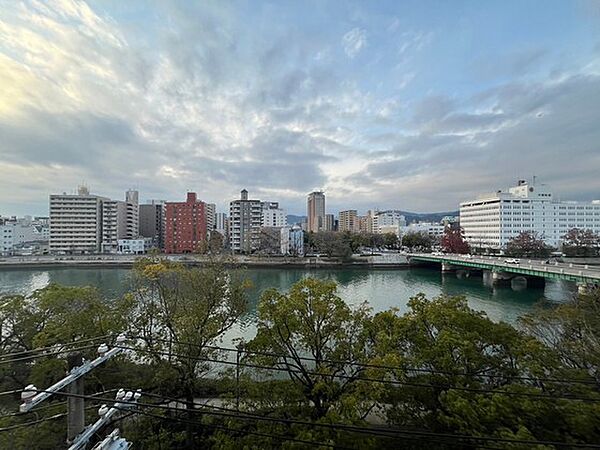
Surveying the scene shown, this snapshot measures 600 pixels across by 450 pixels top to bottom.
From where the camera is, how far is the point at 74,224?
44562 mm

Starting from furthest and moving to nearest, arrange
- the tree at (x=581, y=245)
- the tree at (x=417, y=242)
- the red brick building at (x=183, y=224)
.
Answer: the tree at (x=417, y=242), the red brick building at (x=183, y=224), the tree at (x=581, y=245)

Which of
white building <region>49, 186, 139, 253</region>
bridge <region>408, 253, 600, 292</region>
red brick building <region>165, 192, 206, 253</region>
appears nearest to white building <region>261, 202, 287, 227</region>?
red brick building <region>165, 192, 206, 253</region>

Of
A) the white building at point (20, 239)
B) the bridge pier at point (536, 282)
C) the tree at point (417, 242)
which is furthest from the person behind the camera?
the tree at point (417, 242)

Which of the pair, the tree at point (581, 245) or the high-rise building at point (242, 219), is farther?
the high-rise building at point (242, 219)

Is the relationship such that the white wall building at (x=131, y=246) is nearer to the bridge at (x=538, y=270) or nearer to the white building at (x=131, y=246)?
the white building at (x=131, y=246)

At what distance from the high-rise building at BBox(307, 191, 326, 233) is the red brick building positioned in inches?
2297

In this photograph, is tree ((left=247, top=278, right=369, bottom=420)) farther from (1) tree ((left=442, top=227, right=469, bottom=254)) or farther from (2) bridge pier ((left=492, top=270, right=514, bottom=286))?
(1) tree ((left=442, top=227, right=469, bottom=254))

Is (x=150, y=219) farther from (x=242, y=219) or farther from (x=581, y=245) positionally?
(x=581, y=245)

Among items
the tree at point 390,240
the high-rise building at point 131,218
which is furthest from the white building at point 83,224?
the tree at point 390,240

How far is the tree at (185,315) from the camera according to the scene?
18.0 feet

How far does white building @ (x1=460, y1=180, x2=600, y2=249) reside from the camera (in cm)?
5125

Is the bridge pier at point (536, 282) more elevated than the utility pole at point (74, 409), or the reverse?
the utility pole at point (74, 409)

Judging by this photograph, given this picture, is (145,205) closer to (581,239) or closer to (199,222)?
(199,222)

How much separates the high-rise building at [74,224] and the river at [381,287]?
8.45 m
